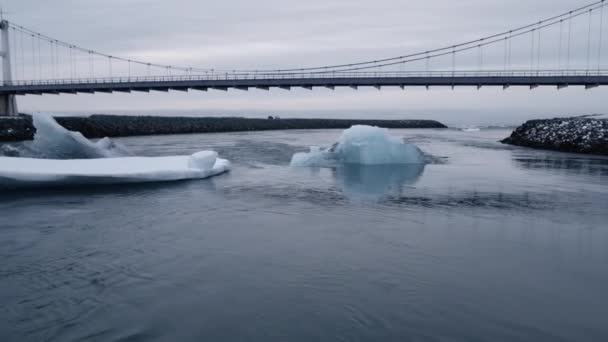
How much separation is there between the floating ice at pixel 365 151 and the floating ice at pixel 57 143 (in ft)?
22.9

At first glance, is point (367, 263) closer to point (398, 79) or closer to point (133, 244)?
point (133, 244)

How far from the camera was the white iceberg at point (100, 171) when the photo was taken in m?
10.6

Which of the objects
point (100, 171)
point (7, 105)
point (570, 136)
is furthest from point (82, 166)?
point (7, 105)

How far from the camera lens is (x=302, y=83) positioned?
45531 millimetres

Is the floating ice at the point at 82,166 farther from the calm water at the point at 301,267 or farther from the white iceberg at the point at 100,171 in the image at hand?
the calm water at the point at 301,267

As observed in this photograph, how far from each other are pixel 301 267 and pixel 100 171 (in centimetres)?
823

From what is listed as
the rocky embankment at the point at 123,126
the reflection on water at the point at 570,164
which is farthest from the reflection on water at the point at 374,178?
the rocky embankment at the point at 123,126

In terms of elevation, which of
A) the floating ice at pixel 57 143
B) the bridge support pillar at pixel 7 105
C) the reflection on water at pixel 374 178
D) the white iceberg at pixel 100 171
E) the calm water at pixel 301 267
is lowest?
the calm water at pixel 301 267

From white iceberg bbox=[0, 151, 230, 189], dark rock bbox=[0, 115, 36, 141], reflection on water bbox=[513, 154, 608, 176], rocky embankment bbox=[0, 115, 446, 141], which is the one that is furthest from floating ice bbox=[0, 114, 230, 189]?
rocky embankment bbox=[0, 115, 446, 141]

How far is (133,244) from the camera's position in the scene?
650 cm

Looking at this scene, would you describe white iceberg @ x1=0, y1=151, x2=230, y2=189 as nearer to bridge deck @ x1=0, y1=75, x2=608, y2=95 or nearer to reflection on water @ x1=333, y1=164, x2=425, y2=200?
reflection on water @ x1=333, y1=164, x2=425, y2=200

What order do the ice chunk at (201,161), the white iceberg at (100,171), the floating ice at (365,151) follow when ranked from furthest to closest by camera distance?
the floating ice at (365,151) < the ice chunk at (201,161) < the white iceberg at (100,171)

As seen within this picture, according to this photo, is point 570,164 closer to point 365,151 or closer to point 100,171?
point 365,151

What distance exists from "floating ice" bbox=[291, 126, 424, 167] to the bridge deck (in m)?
26.2
